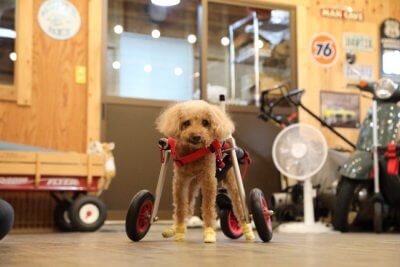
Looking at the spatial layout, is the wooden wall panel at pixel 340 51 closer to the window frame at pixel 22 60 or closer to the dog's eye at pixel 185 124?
the window frame at pixel 22 60

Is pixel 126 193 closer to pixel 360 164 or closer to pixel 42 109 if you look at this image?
pixel 42 109

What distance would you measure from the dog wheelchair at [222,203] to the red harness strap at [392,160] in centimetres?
153

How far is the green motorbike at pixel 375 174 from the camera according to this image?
4.35 m

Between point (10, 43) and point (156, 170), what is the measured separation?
5.94 ft

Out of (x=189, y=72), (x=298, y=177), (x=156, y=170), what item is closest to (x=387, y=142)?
(x=298, y=177)

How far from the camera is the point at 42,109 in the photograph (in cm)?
518

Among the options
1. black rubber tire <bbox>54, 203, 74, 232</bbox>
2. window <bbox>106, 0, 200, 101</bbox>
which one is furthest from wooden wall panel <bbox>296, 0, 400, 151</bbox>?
black rubber tire <bbox>54, 203, 74, 232</bbox>

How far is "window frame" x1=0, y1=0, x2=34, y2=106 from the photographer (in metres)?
5.07

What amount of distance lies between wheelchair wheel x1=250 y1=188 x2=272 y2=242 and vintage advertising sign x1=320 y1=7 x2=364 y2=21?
404 cm

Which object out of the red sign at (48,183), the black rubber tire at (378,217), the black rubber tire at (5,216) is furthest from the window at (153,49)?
the black rubber tire at (5,216)

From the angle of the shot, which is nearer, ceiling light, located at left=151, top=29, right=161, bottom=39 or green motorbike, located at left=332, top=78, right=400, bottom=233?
green motorbike, located at left=332, top=78, right=400, bottom=233

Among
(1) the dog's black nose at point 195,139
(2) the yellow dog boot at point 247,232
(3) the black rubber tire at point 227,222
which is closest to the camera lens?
(1) the dog's black nose at point 195,139

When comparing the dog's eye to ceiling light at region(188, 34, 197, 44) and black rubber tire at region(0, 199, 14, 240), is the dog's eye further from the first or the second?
ceiling light at region(188, 34, 197, 44)

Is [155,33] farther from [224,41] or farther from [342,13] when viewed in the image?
[342,13]
